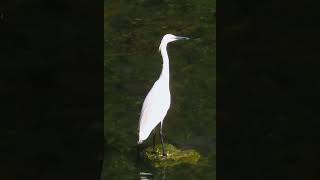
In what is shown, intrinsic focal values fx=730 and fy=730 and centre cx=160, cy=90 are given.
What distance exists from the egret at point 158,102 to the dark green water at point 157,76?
0.06 feet

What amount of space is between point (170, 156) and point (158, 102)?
215 millimetres

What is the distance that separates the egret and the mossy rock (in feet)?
0.06

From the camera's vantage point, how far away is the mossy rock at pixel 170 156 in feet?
9.18

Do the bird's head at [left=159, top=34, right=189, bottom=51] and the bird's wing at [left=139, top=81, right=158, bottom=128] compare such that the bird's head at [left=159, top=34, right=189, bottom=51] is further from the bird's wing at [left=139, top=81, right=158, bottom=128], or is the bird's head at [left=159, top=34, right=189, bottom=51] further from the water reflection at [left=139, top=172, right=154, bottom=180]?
the water reflection at [left=139, top=172, right=154, bottom=180]

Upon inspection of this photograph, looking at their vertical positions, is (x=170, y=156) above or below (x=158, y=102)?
below

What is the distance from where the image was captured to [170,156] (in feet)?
9.21

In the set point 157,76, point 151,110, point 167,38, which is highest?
point 167,38

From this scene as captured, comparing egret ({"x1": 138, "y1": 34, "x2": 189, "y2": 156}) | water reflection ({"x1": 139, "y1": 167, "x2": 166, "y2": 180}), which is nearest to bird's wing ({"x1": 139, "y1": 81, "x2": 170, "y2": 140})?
egret ({"x1": 138, "y1": 34, "x2": 189, "y2": 156})

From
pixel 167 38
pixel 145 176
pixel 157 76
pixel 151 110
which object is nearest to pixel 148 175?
pixel 145 176

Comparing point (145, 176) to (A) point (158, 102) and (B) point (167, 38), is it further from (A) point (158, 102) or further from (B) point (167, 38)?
(B) point (167, 38)

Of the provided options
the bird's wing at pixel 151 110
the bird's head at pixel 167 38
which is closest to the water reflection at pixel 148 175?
the bird's wing at pixel 151 110
